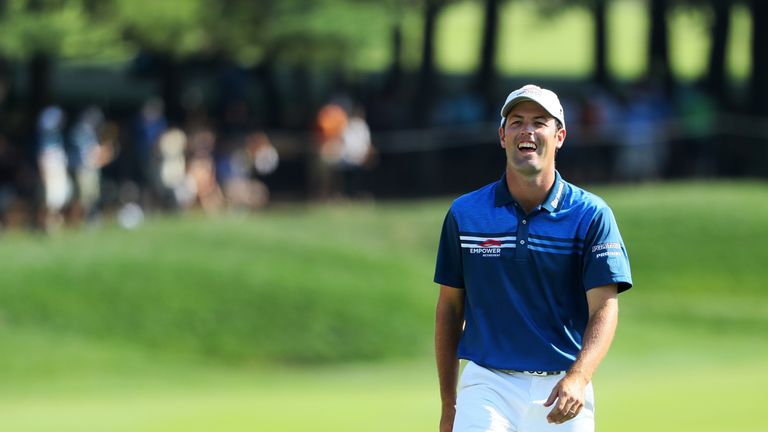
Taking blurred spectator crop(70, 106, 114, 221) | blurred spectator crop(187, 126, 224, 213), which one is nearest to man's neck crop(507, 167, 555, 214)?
blurred spectator crop(70, 106, 114, 221)

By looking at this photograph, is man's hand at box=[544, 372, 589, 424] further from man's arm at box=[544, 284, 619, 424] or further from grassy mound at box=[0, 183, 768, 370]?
grassy mound at box=[0, 183, 768, 370]

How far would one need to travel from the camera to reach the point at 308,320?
66.0ft

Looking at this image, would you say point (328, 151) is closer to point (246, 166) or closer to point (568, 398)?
point (246, 166)

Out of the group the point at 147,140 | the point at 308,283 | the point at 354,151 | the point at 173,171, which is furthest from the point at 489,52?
the point at 308,283

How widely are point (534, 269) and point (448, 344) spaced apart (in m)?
0.52

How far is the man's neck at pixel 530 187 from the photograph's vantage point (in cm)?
580

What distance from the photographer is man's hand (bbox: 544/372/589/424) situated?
18.1ft

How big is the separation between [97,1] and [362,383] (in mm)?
10403

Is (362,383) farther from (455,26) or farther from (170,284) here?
(455,26)

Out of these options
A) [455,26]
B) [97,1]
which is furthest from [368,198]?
[455,26]

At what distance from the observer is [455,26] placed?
82.4 m

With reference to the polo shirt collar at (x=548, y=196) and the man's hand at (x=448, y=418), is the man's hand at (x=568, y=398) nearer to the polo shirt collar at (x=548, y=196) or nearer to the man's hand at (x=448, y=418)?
the man's hand at (x=448, y=418)

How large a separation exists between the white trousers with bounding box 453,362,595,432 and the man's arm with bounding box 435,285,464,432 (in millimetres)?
139

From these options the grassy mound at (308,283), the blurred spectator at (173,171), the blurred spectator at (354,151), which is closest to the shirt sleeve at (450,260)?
the grassy mound at (308,283)
